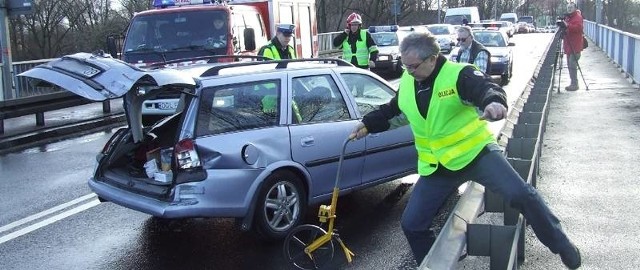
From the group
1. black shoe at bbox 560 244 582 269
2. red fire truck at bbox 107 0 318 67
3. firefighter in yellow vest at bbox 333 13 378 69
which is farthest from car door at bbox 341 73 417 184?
red fire truck at bbox 107 0 318 67

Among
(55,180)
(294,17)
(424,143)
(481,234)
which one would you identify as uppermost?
(294,17)

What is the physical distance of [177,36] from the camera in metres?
11.1

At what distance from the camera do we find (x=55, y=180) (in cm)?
840

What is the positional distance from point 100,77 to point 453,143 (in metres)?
2.69

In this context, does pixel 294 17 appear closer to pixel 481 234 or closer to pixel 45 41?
pixel 481 234

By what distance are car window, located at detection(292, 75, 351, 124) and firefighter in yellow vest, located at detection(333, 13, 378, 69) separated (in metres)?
5.18

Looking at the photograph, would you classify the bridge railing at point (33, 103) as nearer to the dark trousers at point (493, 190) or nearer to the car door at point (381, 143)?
the car door at point (381, 143)

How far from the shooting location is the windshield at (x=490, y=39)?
20.7 metres

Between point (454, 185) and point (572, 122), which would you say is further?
Answer: point (572, 122)

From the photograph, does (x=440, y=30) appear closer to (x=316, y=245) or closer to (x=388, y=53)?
(x=388, y=53)

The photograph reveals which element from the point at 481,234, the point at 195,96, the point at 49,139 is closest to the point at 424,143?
the point at 481,234

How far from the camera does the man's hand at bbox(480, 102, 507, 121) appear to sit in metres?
3.38

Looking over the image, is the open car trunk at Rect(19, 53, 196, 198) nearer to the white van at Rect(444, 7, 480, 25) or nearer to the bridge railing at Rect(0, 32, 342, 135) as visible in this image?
the bridge railing at Rect(0, 32, 342, 135)

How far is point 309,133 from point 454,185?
6.68 ft
